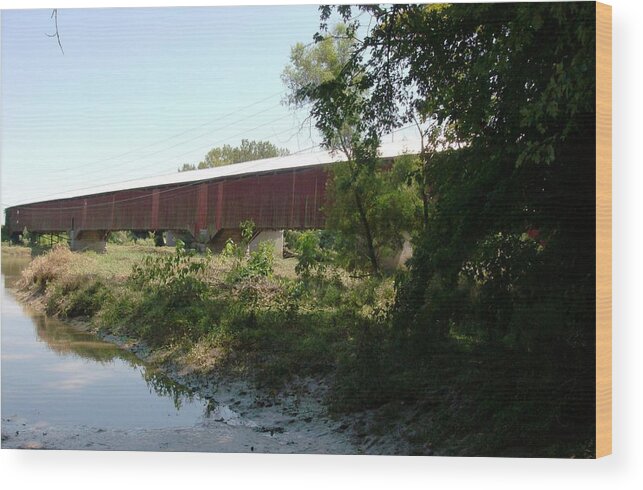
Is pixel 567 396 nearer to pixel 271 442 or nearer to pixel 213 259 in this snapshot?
pixel 271 442

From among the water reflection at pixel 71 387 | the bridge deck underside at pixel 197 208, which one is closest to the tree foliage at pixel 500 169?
the bridge deck underside at pixel 197 208

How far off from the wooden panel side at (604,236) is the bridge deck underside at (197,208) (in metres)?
1.54

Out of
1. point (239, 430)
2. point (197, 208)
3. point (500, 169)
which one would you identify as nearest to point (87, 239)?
point (197, 208)

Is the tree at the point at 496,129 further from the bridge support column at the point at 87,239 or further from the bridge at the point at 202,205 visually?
the bridge support column at the point at 87,239

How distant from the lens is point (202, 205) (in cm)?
485

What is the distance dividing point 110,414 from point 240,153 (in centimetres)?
171

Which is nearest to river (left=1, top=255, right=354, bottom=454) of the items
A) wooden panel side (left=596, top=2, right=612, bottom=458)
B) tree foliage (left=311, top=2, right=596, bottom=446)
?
tree foliage (left=311, top=2, right=596, bottom=446)

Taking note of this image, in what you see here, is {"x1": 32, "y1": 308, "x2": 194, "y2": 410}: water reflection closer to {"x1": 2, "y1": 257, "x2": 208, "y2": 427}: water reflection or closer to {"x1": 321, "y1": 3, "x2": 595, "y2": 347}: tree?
{"x1": 2, "y1": 257, "x2": 208, "y2": 427}: water reflection

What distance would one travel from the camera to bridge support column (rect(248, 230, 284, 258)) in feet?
15.2

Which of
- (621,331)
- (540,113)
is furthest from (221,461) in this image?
(540,113)

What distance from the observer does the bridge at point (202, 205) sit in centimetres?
444

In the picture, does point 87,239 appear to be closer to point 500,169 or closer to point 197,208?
point 197,208

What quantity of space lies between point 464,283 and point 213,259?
1702mm

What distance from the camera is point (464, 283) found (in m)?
4.05
